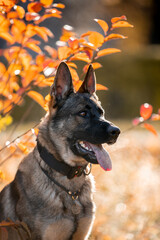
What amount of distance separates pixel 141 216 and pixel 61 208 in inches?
79.8

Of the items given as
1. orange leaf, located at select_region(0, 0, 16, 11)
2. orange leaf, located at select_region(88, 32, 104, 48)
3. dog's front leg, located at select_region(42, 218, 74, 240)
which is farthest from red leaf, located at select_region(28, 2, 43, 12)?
dog's front leg, located at select_region(42, 218, 74, 240)

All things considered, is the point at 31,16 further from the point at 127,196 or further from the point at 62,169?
the point at 127,196

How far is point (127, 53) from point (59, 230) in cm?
1307

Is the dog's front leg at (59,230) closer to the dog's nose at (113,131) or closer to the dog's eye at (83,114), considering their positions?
the dog's nose at (113,131)

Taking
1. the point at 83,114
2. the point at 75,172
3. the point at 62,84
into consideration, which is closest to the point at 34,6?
the point at 62,84

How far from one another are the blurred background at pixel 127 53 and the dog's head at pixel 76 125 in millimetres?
8116

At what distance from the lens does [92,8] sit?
15594mm

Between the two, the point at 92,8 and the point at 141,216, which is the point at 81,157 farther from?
the point at 92,8

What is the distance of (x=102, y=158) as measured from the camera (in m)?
2.74

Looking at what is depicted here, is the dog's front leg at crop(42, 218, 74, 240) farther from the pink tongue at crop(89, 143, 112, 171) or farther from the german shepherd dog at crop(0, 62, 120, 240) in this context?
the pink tongue at crop(89, 143, 112, 171)

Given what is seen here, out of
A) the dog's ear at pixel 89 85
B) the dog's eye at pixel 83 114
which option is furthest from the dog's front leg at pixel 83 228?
the dog's ear at pixel 89 85

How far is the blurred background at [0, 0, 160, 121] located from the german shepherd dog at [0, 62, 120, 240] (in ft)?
26.7

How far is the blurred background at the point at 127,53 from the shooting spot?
12805 millimetres

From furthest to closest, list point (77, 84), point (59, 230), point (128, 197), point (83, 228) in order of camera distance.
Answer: point (128, 197) → point (77, 84) → point (83, 228) → point (59, 230)
